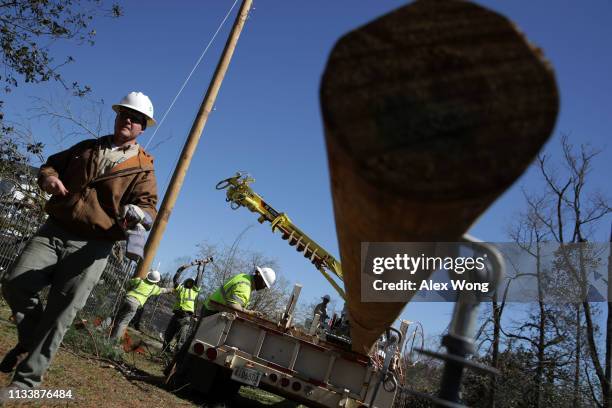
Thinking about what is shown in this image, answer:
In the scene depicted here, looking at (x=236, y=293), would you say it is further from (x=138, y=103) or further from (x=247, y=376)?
(x=138, y=103)

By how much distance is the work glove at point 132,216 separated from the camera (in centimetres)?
317

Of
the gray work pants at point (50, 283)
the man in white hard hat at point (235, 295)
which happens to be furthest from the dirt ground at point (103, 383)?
the man in white hard hat at point (235, 295)

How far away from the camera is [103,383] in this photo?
191 inches

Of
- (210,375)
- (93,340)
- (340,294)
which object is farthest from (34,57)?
(340,294)

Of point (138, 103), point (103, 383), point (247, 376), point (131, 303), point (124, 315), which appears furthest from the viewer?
point (131, 303)

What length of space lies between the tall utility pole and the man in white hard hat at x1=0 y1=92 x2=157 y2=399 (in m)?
5.17

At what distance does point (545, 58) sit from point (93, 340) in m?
6.68

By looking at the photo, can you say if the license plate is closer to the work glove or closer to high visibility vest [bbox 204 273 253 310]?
high visibility vest [bbox 204 273 253 310]

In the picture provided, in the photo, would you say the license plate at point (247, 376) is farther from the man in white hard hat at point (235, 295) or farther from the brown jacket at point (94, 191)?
the brown jacket at point (94, 191)

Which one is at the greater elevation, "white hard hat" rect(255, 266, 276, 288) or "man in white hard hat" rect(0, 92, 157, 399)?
"white hard hat" rect(255, 266, 276, 288)

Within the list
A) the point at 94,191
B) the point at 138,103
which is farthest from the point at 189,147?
the point at 94,191

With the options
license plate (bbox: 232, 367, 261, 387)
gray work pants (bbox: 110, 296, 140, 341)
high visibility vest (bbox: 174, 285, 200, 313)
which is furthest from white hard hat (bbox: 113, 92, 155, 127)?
high visibility vest (bbox: 174, 285, 200, 313)

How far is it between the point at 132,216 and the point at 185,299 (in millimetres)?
6882

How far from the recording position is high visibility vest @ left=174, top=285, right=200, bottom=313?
964cm
